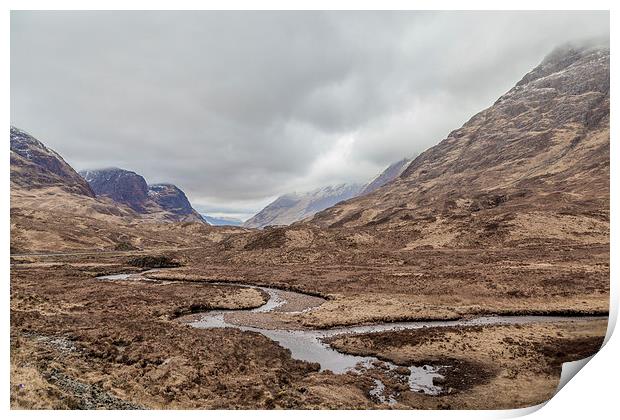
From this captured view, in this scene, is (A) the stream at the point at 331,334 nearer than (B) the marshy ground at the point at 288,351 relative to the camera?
No

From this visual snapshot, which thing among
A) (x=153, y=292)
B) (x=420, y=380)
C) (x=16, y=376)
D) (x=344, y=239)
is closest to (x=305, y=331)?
(x=420, y=380)

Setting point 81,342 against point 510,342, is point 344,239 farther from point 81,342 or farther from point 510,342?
point 81,342

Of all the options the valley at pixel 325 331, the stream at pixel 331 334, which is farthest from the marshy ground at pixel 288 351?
the stream at pixel 331 334

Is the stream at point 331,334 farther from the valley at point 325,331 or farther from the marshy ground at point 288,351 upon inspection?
the marshy ground at point 288,351

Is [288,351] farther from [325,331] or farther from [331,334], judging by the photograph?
[325,331]

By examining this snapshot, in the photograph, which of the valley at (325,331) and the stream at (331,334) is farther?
the stream at (331,334)

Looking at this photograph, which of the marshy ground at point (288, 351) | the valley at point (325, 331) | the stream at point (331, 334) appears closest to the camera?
the marshy ground at point (288, 351)

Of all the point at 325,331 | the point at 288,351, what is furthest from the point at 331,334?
the point at 288,351

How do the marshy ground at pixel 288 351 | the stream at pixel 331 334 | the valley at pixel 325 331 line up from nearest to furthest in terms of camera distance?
the marshy ground at pixel 288 351, the valley at pixel 325 331, the stream at pixel 331 334

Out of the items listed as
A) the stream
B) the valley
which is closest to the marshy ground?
the valley
